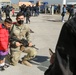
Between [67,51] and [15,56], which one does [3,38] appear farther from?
[67,51]

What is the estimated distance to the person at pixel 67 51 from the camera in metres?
1.31

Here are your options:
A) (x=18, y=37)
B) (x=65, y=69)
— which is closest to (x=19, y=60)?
(x=18, y=37)

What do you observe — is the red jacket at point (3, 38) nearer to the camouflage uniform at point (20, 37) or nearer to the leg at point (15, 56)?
the camouflage uniform at point (20, 37)

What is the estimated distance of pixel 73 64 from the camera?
131 centimetres

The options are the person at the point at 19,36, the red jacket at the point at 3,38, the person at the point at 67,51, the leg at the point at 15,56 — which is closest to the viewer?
the person at the point at 67,51

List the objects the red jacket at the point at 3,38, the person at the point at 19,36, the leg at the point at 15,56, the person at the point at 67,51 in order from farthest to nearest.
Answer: the leg at the point at 15,56 < the person at the point at 19,36 < the red jacket at the point at 3,38 < the person at the point at 67,51

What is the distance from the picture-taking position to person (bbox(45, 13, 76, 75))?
131 cm

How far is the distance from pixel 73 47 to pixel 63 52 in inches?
2.4

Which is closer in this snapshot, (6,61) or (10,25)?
(10,25)

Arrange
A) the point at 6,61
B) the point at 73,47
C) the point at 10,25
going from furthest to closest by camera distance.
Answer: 1. the point at 6,61
2. the point at 10,25
3. the point at 73,47

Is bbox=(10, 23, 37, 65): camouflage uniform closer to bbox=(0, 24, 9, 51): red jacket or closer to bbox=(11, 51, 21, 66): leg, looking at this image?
bbox=(11, 51, 21, 66): leg

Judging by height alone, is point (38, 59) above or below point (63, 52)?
below

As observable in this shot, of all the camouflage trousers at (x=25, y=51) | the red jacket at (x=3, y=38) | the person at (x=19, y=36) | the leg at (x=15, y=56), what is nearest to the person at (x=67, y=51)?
the red jacket at (x=3, y=38)

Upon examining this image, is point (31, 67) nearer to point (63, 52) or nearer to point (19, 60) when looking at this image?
point (19, 60)
